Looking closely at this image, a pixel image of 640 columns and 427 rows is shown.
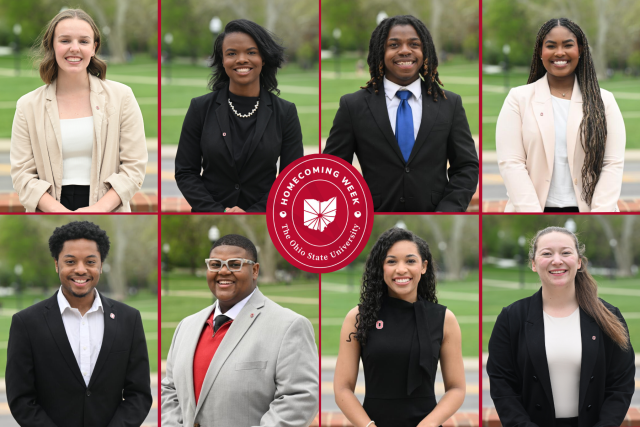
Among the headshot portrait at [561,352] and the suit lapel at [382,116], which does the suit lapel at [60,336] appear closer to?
the suit lapel at [382,116]

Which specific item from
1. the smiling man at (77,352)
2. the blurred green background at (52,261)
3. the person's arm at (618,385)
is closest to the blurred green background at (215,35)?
the blurred green background at (52,261)

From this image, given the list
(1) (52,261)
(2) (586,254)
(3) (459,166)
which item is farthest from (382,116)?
(1) (52,261)

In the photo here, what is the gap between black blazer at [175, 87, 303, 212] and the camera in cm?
530

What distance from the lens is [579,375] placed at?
498 centimetres

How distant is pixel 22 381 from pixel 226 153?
1.84 m

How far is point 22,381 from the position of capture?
16.3 ft

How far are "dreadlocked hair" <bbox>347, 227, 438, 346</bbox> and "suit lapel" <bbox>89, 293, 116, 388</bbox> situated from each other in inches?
57.2

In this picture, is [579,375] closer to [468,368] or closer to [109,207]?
[109,207]

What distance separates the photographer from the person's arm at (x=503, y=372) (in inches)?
198

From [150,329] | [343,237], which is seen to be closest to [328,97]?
[150,329]

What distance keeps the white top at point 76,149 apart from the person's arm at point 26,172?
0.16m

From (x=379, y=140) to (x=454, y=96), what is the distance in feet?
1.76

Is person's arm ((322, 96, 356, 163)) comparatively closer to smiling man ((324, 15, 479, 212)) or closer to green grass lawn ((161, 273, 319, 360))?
smiling man ((324, 15, 479, 212))

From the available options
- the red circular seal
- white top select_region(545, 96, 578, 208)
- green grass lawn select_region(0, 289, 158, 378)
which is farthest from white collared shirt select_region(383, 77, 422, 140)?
green grass lawn select_region(0, 289, 158, 378)
